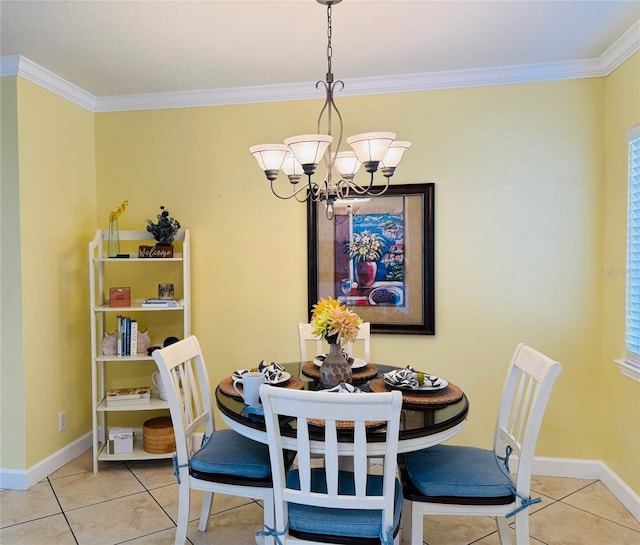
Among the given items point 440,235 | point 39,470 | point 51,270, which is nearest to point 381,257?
point 440,235

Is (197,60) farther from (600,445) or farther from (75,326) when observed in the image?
(600,445)

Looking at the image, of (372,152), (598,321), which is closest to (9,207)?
(372,152)

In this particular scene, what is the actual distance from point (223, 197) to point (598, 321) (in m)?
2.61

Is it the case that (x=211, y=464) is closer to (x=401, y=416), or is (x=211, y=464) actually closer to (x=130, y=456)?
(x=401, y=416)

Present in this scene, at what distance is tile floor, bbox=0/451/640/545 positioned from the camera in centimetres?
244

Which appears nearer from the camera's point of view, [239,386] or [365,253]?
[239,386]

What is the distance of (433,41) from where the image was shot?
2658 mm

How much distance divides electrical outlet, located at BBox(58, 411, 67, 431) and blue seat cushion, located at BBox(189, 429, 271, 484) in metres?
1.48

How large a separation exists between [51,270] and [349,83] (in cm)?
231

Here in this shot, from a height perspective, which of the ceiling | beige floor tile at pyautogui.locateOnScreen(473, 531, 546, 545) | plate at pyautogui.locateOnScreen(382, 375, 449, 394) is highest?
the ceiling

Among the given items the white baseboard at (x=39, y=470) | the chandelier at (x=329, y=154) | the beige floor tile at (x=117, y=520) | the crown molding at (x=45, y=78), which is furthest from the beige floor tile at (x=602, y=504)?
the crown molding at (x=45, y=78)

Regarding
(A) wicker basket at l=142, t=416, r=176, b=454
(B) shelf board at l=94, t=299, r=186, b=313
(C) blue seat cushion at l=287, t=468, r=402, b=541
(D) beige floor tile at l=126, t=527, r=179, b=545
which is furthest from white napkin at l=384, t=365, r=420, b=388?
(A) wicker basket at l=142, t=416, r=176, b=454

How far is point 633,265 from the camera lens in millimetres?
2691

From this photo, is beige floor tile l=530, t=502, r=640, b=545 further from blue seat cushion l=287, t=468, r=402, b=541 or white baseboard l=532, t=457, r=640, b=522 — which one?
blue seat cushion l=287, t=468, r=402, b=541
